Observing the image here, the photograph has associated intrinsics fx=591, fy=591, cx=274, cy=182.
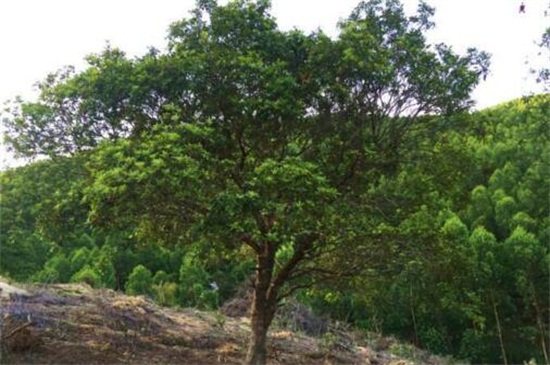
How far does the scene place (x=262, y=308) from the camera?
1115cm

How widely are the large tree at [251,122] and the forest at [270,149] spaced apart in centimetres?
3

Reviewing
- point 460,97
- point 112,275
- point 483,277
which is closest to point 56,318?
point 460,97

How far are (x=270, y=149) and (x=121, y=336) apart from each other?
4.84 metres

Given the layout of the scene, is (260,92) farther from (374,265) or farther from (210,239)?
(374,265)

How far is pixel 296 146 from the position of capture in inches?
394

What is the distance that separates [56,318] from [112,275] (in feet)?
106

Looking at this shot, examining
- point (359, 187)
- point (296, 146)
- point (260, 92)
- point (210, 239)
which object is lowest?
point (210, 239)

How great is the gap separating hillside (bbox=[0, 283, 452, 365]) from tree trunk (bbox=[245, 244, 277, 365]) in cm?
98

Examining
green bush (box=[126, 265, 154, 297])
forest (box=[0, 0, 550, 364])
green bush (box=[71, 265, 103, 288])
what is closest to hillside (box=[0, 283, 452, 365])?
forest (box=[0, 0, 550, 364])

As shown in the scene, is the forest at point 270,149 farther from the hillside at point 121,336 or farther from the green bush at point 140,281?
the green bush at point 140,281

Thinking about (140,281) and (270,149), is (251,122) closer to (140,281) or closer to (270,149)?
(270,149)

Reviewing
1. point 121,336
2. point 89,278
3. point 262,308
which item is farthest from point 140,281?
point 262,308

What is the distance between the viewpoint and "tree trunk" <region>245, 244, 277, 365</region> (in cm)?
1086

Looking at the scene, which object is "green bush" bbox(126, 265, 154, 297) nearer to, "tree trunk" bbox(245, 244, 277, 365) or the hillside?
the hillside
